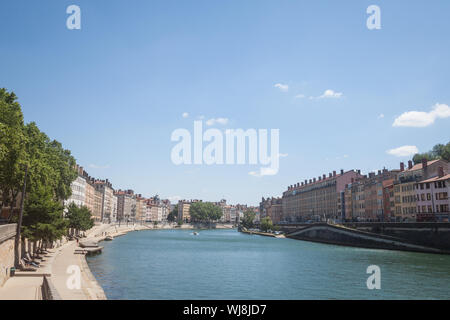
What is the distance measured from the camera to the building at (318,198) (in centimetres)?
14038

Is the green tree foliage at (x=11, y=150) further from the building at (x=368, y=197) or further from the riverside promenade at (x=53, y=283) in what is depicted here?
the building at (x=368, y=197)

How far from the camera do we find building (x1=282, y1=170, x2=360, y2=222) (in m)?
140

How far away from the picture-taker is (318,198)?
15638 cm

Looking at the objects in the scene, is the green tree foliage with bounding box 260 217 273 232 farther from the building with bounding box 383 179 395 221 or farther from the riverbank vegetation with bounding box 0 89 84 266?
the riverbank vegetation with bounding box 0 89 84 266

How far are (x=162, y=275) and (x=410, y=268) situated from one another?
32.3 meters

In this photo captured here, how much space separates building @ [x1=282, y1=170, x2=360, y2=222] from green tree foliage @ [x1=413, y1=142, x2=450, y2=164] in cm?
2782

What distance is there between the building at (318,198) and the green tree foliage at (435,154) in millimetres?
27816

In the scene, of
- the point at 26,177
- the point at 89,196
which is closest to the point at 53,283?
the point at 26,177

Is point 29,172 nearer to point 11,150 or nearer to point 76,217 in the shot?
point 11,150

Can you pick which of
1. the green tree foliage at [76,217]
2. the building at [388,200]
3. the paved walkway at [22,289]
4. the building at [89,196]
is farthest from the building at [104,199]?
the paved walkway at [22,289]

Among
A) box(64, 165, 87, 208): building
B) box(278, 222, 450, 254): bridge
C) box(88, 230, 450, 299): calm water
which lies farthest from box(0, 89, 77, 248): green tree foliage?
box(64, 165, 87, 208): building

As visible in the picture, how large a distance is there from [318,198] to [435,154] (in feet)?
163

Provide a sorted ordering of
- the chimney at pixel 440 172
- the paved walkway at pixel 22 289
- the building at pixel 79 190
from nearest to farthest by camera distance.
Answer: the paved walkway at pixel 22 289 → the chimney at pixel 440 172 → the building at pixel 79 190

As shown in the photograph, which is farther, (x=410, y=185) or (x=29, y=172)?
(x=410, y=185)
